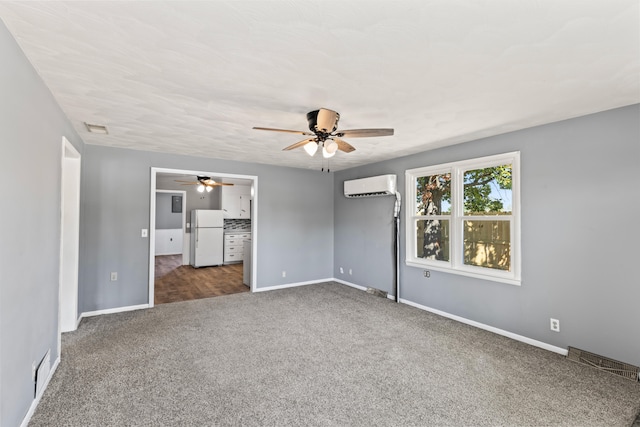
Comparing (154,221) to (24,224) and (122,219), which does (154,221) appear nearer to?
(122,219)

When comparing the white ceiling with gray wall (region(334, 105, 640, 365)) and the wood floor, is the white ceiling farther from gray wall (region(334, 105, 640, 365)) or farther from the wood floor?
the wood floor

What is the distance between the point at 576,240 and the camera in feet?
9.46

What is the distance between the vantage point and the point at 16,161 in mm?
1693

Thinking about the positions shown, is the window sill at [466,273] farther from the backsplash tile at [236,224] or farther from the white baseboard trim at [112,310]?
the backsplash tile at [236,224]

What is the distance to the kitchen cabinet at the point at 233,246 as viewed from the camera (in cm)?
843

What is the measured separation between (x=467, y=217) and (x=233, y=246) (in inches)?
255

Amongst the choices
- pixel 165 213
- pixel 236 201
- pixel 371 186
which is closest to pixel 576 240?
pixel 371 186

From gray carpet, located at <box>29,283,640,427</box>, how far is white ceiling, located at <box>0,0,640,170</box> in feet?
7.72

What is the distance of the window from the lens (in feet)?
11.4

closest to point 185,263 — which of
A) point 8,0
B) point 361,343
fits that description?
point 361,343

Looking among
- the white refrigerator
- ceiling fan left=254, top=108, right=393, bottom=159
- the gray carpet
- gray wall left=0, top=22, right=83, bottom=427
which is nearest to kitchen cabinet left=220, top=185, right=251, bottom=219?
the white refrigerator

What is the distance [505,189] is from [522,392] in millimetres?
2172

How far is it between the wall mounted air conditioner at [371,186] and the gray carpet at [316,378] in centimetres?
205

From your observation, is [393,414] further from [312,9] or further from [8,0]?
[8,0]
